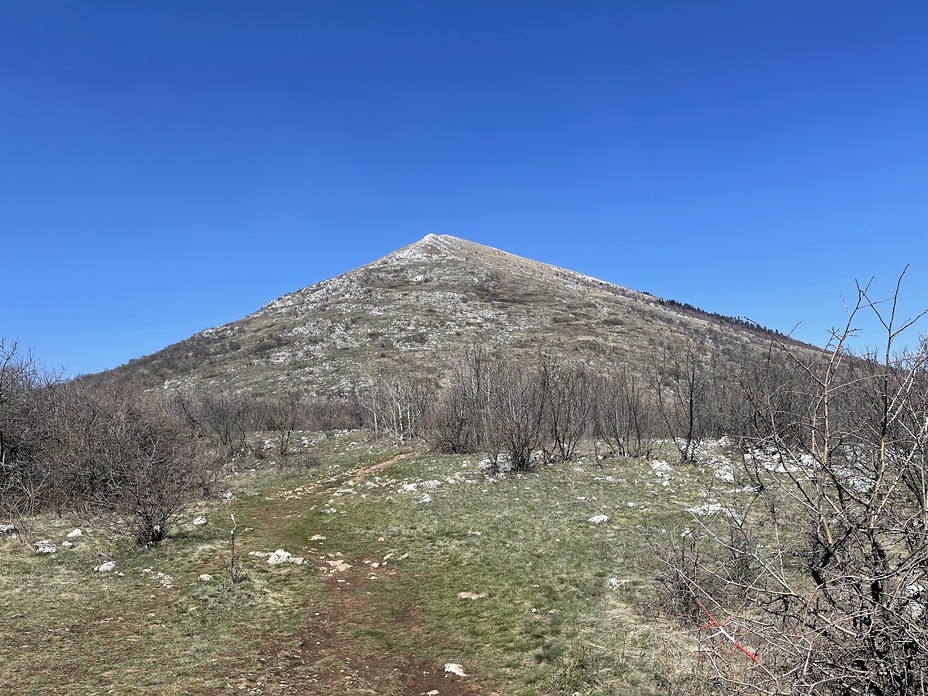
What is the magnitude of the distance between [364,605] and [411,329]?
248 ft

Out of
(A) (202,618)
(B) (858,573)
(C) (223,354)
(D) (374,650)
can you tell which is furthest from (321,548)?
(C) (223,354)

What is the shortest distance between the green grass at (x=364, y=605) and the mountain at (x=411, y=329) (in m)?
50.2

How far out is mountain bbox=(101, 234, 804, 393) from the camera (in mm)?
70625

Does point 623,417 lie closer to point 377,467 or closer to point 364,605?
point 377,467

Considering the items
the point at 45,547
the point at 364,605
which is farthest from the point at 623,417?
the point at 45,547

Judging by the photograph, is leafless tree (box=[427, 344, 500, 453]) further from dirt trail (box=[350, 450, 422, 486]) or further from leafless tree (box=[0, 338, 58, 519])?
leafless tree (box=[0, 338, 58, 519])

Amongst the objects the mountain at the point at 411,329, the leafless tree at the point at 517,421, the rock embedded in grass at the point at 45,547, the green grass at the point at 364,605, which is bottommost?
the green grass at the point at 364,605

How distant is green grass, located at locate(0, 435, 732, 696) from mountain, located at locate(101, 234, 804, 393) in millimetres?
50163

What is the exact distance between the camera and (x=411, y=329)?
3351 inches

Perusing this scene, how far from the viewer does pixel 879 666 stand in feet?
12.3

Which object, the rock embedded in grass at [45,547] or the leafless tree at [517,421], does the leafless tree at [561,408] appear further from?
the rock embedded in grass at [45,547]

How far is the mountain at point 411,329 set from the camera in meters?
70.6

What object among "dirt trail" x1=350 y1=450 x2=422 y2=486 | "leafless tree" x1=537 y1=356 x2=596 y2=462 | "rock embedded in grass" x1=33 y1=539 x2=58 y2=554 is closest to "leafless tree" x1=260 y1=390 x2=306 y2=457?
"dirt trail" x1=350 y1=450 x2=422 y2=486

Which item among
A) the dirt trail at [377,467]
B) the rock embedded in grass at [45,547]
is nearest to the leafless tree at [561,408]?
the dirt trail at [377,467]
